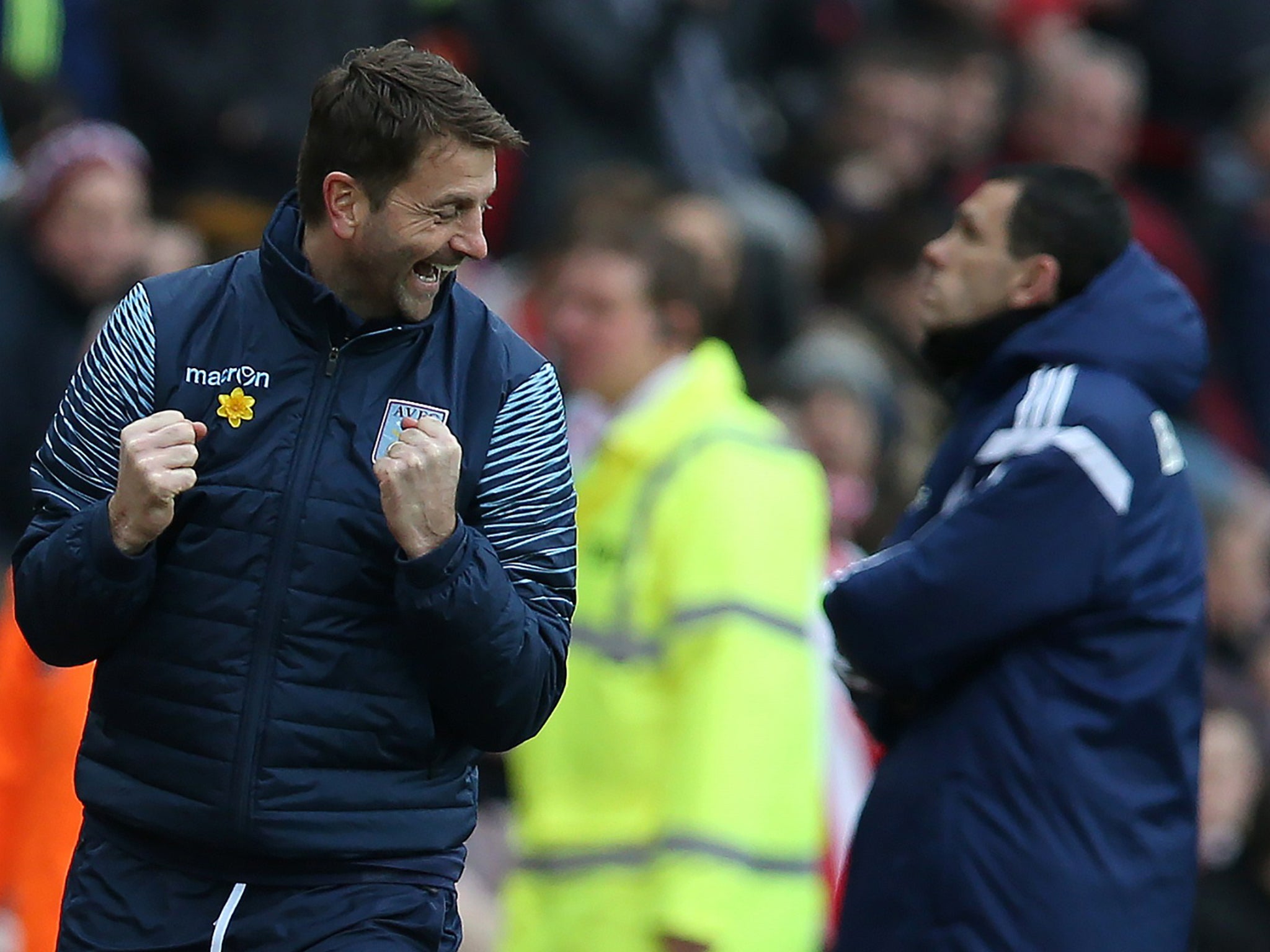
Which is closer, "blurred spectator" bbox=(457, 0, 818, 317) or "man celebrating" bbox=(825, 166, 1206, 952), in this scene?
"man celebrating" bbox=(825, 166, 1206, 952)

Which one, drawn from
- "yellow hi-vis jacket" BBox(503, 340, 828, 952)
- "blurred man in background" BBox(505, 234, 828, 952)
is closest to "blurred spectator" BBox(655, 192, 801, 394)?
"blurred man in background" BBox(505, 234, 828, 952)

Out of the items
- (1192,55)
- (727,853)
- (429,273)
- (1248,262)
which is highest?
(1192,55)

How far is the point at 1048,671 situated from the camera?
4598 millimetres

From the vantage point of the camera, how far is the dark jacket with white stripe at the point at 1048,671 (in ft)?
14.9

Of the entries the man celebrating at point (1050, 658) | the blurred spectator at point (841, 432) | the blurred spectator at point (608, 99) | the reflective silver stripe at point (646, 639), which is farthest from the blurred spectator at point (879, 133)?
the man celebrating at point (1050, 658)

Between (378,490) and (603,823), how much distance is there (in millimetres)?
2127

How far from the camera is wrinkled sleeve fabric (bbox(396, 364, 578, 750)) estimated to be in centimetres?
350

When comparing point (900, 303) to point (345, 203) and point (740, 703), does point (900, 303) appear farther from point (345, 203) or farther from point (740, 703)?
→ point (345, 203)

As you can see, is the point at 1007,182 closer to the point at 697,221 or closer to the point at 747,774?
the point at 747,774

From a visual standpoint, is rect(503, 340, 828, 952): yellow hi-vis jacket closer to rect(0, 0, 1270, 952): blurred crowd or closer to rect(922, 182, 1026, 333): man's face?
rect(0, 0, 1270, 952): blurred crowd

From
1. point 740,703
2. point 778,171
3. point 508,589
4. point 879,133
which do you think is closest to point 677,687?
point 740,703

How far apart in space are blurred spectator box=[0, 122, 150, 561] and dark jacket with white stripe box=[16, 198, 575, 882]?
3.38m

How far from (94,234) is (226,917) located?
3957mm

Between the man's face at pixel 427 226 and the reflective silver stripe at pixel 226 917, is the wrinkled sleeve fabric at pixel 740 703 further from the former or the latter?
the man's face at pixel 427 226
